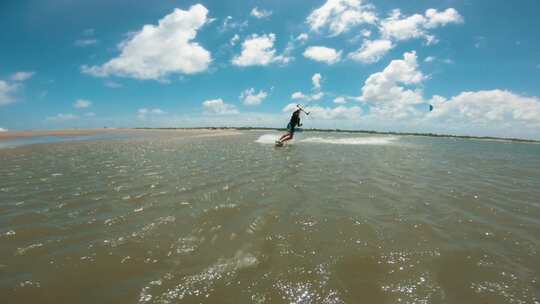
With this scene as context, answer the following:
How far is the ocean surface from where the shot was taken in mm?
4203

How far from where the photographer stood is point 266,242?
573cm

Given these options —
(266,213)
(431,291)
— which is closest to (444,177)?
(266,213)

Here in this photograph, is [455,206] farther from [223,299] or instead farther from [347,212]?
[223,299]

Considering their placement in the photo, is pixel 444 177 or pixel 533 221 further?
pixel 444 177

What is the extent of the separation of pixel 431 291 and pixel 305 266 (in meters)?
1.84

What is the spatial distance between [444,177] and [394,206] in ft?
22.1

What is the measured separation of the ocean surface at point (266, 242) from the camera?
420 centimetres

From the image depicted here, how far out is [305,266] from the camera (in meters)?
4.82

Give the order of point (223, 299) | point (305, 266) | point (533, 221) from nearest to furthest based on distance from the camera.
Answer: point (223, 299) < point (305, 266) < point (533, 221)

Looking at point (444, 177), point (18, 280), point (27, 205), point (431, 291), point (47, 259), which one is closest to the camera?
point (431, 291)

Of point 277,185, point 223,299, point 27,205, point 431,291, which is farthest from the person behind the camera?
point 277,185

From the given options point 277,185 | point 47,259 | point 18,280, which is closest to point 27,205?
point 47,259

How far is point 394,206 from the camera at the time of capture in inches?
326

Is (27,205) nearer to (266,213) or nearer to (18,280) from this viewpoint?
(18,280)
